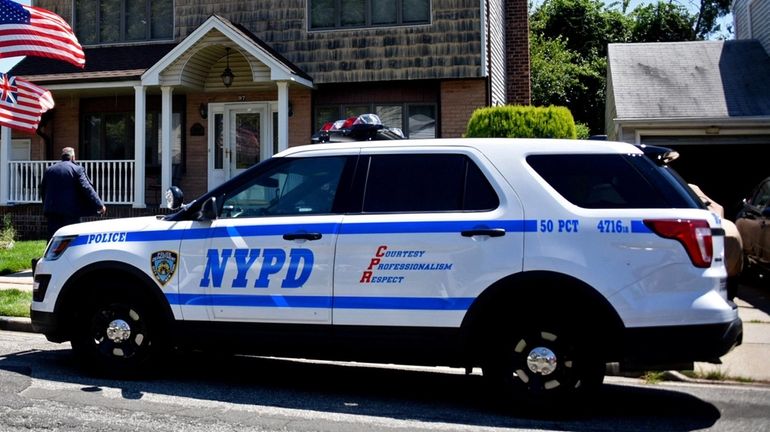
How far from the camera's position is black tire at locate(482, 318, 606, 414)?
15.9 feet

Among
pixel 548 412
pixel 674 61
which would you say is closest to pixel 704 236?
pixel 548 412

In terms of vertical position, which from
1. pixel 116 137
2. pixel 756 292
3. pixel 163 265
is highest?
pixel 116 137

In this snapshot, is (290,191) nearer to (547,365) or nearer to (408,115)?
(547,365)

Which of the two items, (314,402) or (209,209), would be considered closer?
(314,402)

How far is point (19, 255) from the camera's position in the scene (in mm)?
12812

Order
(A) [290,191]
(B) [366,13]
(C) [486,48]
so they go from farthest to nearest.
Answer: (B) [366,13] → (C) [486,48] → (A) [290,191]

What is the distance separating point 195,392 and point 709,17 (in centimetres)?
4326

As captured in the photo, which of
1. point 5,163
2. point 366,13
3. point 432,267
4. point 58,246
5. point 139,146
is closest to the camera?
point 432,267

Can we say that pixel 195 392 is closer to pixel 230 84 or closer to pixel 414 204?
pixel 414 204

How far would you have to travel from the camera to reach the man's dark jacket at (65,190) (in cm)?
1040

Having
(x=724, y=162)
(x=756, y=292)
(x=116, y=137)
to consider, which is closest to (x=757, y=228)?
(x=756, y=292)

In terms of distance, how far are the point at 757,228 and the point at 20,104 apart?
11.8 meters

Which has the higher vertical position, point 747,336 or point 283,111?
point 283,111

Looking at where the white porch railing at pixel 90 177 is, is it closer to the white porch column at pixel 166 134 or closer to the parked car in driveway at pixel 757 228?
the white porch column at pixel 166 134
